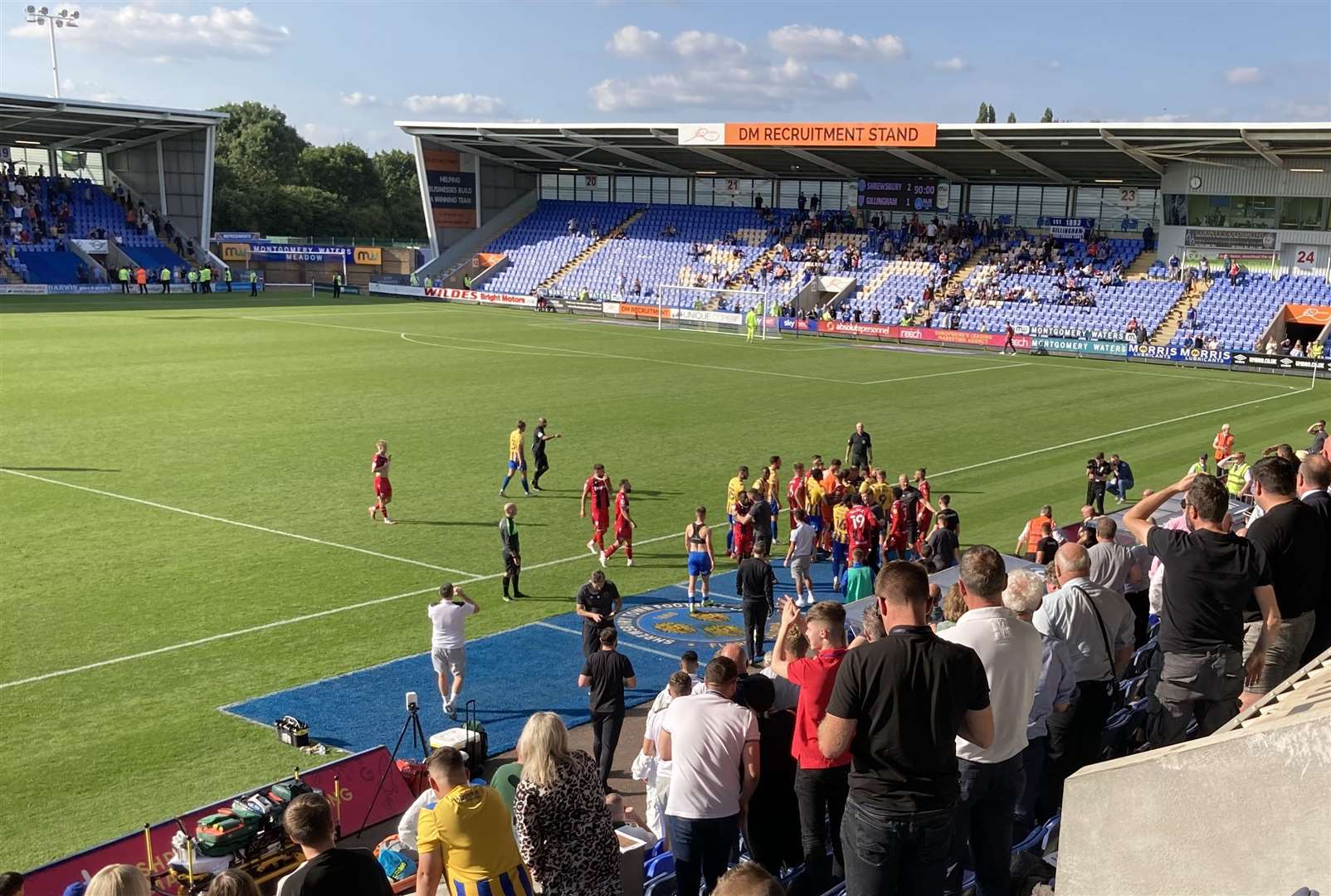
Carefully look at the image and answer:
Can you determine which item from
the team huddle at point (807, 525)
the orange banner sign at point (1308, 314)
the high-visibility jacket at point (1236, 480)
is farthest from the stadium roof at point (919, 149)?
the team huddle at point (807, 525)

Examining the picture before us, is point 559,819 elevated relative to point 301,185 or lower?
lower

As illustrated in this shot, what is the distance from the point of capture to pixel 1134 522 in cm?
686

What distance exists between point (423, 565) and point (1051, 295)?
4551cm

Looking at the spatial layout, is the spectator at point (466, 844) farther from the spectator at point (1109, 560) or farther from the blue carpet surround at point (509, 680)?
the blue carpet surround at point (509, 680)

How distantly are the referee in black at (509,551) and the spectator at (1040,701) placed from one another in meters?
9.51

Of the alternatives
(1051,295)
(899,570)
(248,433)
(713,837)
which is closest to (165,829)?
(713,837)

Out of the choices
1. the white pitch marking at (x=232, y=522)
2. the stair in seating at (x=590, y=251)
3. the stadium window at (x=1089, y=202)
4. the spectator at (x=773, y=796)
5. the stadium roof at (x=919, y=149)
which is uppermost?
the stadium roof at (x=919, y=149)

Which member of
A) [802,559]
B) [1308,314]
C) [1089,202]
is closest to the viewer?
[802,559]

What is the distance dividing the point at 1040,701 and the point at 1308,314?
50303 millimetres

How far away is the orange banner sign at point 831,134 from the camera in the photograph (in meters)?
55.8

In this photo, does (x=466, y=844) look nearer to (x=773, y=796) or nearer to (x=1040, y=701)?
(x=773, y=796)

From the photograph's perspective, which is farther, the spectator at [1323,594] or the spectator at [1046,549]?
the spectator at [1046,549]

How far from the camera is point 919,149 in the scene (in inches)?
2253

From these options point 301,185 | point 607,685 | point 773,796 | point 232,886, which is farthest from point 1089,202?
point 301,185
